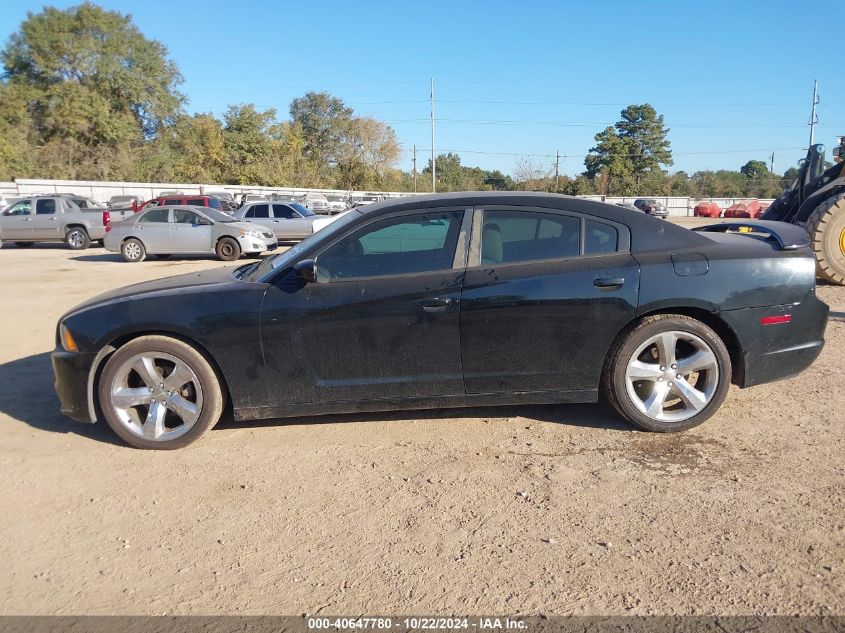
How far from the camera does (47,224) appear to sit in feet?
67.2

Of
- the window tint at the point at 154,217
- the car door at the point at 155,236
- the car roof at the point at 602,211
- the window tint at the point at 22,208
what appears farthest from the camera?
the window tint at the point at 22,208

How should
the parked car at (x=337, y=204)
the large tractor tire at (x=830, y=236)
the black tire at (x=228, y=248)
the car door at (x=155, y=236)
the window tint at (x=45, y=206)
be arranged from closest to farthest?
the large tractor tire at (x=830, y=236) < the black tire at (x=228, y=248) < the car door at (x=155, y=236) < the window tint at (x=45, y=206) < the parked car at (x=337, y=204)

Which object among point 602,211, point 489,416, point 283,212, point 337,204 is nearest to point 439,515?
point 489,416

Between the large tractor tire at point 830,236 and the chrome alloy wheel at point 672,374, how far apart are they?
21.3 ft

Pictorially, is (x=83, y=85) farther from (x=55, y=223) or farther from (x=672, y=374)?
(x=672, y=374)

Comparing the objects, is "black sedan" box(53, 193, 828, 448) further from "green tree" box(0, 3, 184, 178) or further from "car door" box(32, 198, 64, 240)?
"green tree" box(0, 3, 184, 178)

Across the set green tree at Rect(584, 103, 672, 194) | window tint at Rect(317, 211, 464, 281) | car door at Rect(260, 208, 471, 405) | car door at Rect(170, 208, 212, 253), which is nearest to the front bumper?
car door at Rect(260, 208, 471, 405)

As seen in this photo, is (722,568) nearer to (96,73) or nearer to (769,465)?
(769,465)

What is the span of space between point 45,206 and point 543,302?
21.7 m

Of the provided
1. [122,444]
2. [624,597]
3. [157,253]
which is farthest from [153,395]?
[157,253]

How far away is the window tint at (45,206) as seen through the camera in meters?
20.6

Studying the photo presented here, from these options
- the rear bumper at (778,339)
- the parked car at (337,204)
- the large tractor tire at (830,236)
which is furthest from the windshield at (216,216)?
the rear bumper at (778,339)

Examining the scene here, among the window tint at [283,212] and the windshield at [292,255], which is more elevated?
the window tint at [283,212]

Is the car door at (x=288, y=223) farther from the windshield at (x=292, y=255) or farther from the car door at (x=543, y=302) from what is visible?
the car door at (x=543, y=302)
